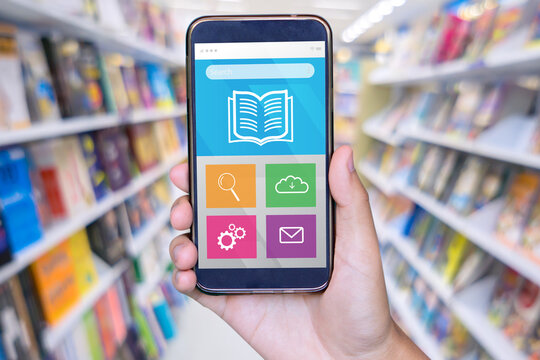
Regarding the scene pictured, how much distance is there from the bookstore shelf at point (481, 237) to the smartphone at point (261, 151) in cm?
80

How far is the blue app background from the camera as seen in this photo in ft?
3.00

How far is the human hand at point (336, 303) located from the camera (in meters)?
0.89

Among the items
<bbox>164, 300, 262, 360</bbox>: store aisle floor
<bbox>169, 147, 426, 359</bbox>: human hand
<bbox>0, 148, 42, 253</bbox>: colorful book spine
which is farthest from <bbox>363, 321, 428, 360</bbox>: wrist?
<bbox>164, 300, 262, 360</bbox>: store aisle floor

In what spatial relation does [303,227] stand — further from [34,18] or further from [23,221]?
[34,18]

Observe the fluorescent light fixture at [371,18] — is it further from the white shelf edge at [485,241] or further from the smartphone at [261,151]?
the smartphone at [261,151]

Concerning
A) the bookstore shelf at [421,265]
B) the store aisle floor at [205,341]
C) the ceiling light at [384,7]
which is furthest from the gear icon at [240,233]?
the ceiling light at [384,7]

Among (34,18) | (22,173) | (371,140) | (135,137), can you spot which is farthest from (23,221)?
(371,140)

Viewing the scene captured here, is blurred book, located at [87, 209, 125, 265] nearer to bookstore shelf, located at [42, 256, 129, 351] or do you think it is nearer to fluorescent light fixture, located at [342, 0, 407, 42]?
bookstore shelf, located at [42, 256, 129, 351]

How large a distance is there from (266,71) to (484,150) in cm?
120

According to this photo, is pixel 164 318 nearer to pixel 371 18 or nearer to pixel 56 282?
pixel 56 282

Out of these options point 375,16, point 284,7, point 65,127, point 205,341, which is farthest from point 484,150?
point 284,7

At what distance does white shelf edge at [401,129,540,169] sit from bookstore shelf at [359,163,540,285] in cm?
29

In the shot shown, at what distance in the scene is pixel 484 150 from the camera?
5.82 feet

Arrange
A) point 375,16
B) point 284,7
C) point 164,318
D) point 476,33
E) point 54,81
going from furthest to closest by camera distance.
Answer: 1. point 284,7
2. point 375,16
3. point 164,318
4. point 476,33
5. point 54,81
